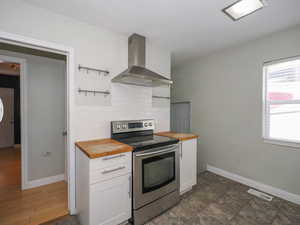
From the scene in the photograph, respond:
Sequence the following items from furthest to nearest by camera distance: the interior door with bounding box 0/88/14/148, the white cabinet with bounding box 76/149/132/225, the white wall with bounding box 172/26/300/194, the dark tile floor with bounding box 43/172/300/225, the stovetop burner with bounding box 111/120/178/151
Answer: the interior door with bounding box 0/88/14/148 → the white wall with bounding box 172/26/300/194 → the stovetop burner with bounding box 111/120/178/151 → the dark tile floor with bounding box 43/172/300/225 → the white cabinet with bounding box 76/149/132/225

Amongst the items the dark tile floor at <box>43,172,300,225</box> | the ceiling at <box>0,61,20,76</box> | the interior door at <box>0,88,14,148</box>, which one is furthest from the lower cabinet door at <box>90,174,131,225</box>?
the interior door at <box>0,88,14,148</box>

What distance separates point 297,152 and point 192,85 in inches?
87.6

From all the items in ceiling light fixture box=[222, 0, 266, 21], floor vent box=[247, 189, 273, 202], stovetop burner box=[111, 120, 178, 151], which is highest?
ceiling light fixture box=[222, 0, 266, 21]

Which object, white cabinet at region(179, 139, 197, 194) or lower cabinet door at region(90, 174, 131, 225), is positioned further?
white cabinet at region(179, 139, 197, 194)

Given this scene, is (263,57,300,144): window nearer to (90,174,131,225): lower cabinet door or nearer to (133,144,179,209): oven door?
(133,144,179,209): oven door

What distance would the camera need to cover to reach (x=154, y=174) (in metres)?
1.73

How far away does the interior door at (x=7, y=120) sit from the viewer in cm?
469

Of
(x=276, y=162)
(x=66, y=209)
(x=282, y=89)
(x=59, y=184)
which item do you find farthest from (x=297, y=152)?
(x=59, y=184)

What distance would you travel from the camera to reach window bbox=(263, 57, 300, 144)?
2.00 meters

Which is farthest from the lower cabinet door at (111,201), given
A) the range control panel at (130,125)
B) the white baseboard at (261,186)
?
the white baseboard at (261,186)

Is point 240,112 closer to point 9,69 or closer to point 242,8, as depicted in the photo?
point 242,8

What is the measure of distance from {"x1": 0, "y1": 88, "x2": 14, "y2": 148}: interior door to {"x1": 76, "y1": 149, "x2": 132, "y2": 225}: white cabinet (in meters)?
5.35

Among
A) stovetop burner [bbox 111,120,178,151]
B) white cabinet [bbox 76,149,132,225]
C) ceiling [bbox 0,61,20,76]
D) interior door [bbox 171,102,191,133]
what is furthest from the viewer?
ceiling [bbox 0,61,20,76]

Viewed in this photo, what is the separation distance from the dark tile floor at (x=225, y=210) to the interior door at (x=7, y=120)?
200 inches
